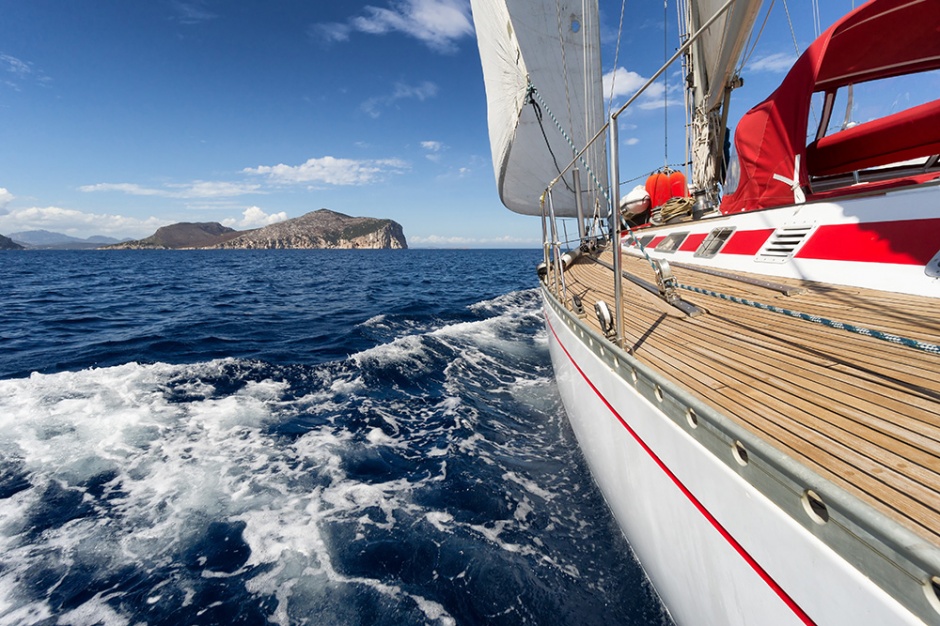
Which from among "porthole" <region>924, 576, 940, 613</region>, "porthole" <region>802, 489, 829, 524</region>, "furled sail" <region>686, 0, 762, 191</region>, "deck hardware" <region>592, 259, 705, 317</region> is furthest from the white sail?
"porthole" <region>924, 576, 940, 613</region>

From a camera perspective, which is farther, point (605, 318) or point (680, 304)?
point (680, 304)

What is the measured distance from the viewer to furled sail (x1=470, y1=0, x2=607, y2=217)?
8.83 metres

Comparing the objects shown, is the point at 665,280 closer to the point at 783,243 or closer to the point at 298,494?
the point at 783,243

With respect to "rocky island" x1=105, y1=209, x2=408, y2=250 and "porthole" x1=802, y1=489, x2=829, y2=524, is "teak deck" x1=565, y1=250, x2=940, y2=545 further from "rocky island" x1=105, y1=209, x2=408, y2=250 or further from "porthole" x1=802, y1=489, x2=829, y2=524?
"rocky island" x1=105, y1=209, x2=408, y2=250

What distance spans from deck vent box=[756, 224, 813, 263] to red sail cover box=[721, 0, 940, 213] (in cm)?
54

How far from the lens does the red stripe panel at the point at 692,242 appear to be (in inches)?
217

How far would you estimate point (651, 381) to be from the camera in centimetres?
204

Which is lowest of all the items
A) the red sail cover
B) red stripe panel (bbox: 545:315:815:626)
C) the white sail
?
red stripe panel (bbox: 545:315:815:626)

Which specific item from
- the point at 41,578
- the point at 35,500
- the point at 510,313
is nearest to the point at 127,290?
the point at 510,313

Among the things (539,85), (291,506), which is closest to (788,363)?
(291,506)

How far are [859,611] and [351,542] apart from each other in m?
3.08

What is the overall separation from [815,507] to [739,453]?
0.31 meters

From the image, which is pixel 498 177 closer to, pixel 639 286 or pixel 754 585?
pixel 639 286

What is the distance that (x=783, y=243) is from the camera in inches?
160
